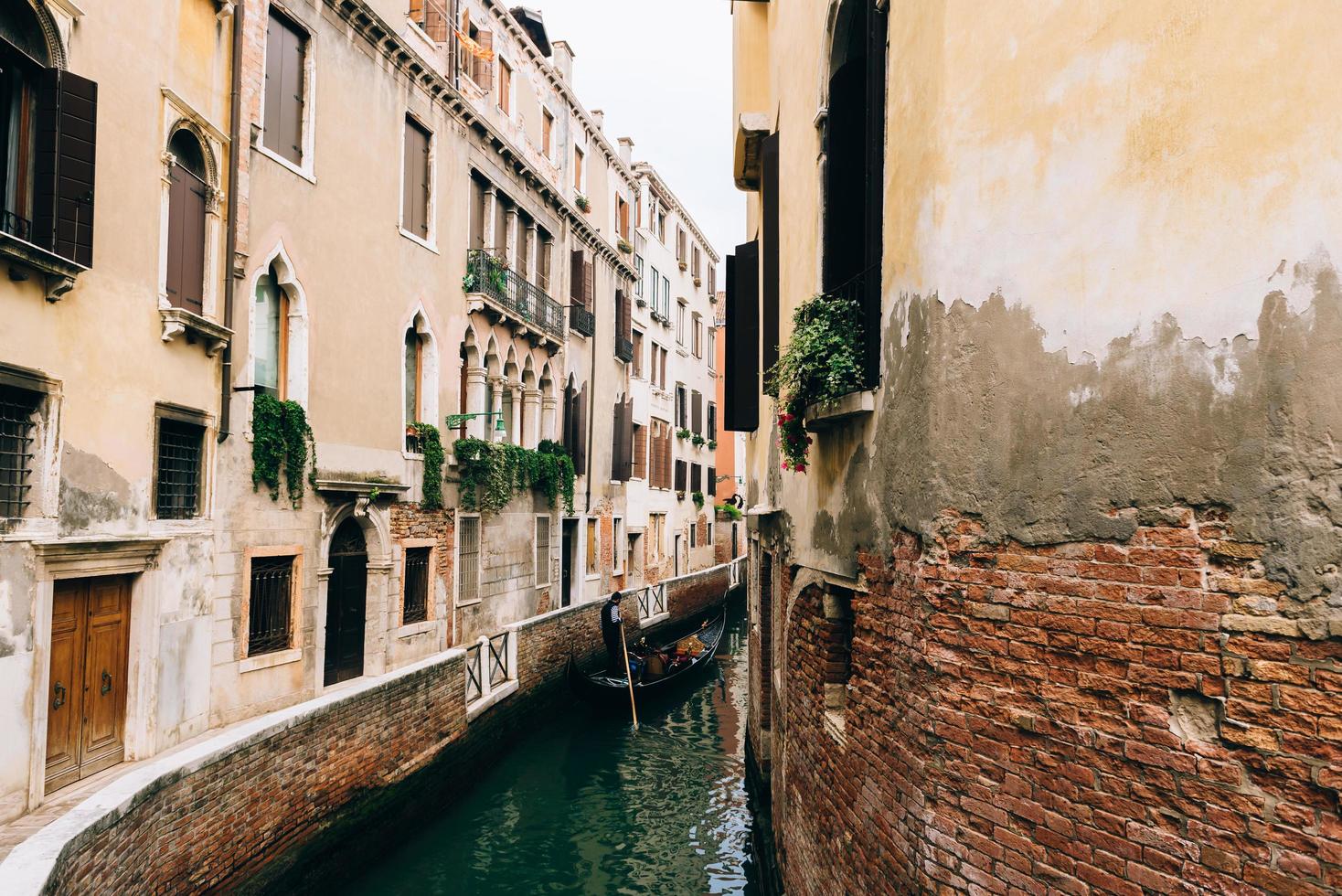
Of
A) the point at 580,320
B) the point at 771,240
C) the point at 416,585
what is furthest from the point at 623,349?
the point at 771,240

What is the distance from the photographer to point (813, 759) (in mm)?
5016

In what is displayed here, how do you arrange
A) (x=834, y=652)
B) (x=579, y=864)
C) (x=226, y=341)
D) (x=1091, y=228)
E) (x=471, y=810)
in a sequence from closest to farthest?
1. (x=1091, y=228)
2. (x=834, y=652)
3. (x=226, y=341)
4. (x=579, y=864)
5. (x=471, y=810)

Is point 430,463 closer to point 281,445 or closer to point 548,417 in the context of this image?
point 281,445

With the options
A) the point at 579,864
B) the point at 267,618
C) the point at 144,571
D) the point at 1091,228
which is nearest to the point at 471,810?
the point at 579,864

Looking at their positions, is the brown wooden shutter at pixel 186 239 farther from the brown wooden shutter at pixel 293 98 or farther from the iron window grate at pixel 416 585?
the iron window grate at pixel 416 585

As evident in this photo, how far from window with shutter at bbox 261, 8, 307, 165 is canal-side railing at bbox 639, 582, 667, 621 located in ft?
41.1

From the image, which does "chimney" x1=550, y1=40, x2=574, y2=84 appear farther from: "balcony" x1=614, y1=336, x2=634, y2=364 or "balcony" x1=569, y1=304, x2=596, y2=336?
"balcony" x1=614, y1=336, x2=634, y2=364

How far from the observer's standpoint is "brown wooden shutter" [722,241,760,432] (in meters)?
8.23

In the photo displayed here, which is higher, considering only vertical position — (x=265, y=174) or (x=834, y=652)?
(x=265, y=174)

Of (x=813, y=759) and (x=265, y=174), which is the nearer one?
(x=813, y=759)

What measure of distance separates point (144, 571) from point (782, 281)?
509 centimetres

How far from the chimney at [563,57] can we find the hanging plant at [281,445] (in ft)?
36.3

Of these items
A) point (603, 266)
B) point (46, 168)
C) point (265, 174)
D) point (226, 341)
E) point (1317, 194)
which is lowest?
point (1317, 194)

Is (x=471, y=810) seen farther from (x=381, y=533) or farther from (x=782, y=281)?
(x=782, y=281)
